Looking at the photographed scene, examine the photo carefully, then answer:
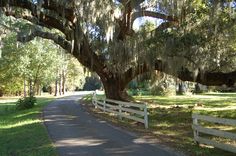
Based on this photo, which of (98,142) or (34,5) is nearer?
(98,142)

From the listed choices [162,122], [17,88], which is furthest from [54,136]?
[17,88]

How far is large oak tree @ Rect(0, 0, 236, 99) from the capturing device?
18109 millimetres

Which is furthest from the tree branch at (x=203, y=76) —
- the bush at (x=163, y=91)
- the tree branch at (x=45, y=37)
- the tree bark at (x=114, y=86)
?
the bush at (x=163, y=91)

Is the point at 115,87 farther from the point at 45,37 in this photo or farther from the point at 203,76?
the point at 203,76

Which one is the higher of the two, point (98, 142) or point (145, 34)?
point (145, 34)

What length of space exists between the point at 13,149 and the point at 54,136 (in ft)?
5.92

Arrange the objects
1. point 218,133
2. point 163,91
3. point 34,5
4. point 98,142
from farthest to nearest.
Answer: point 163,91 → point 34,5 → point 98,142 → point 218,133

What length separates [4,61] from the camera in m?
50.6

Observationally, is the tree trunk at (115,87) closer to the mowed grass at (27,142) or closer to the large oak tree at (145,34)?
the large oak tree at (145,34)

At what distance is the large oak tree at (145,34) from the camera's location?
59.4ft

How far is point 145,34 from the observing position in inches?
798

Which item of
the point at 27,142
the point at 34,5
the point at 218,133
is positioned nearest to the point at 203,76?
the point at 34,5

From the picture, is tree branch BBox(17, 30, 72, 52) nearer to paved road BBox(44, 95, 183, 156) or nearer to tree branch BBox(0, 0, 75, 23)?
tree branch BBox(0, 0, 75, 23)

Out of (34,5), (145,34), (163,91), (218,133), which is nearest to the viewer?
(218,133)
